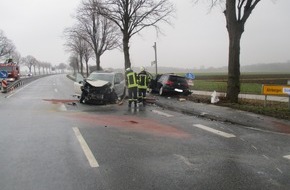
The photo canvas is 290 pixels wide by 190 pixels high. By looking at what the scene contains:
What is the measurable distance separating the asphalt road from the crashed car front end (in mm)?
5646

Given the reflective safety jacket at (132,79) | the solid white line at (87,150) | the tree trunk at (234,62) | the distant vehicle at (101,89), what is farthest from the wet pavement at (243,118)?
the solid white line at (87,150)

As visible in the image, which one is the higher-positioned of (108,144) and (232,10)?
(232,10)

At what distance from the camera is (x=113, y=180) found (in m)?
5.22

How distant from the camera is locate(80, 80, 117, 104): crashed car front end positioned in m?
16.7

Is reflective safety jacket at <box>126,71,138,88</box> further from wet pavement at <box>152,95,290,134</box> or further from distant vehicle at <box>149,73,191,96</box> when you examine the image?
distant vehicle at <box>149,73,191,96</box>

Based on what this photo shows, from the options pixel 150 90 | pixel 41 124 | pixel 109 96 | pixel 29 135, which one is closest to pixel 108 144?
pixel 29 135

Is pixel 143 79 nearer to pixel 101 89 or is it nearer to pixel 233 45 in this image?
pixel 101 89

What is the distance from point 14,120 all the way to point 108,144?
5175mm

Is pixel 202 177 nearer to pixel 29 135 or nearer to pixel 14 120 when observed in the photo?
pixel 29 135

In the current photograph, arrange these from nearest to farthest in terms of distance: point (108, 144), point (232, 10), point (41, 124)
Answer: point (108, 144)
point (41, 124)
point (232, 10)

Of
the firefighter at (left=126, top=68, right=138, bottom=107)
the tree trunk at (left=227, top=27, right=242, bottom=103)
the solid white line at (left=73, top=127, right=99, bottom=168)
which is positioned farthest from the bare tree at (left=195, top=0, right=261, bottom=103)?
the solid white line at (left=73, top=127, right=99, bottom=168)

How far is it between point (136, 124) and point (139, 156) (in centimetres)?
401

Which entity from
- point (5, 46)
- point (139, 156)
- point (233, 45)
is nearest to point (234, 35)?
point (233, 45)

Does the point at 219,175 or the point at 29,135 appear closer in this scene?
the point at 219,175
